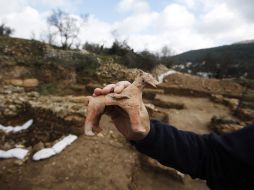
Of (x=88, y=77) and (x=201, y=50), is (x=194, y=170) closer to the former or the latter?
(x=88, y=77)

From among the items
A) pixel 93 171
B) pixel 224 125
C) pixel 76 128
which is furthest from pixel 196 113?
pixel 93 171

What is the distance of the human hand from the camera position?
1.01m

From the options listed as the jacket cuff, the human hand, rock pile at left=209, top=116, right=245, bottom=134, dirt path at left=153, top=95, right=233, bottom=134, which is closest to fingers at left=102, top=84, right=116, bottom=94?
the human hand

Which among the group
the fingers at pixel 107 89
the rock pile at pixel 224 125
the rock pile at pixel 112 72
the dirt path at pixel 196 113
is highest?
the fingers at pixel 107 89

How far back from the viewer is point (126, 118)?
1.06 metres

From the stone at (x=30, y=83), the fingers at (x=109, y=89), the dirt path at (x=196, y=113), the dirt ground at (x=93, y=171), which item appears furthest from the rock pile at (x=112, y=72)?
the fingers at (x=109, y=89)

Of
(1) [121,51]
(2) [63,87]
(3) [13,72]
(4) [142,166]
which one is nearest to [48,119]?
(4) [142,166]

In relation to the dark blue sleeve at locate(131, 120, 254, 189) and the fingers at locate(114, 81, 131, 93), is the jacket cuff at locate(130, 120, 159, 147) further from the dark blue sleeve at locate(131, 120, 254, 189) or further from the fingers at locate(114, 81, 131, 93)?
the fingers at locate(114, 81, 131, 93)

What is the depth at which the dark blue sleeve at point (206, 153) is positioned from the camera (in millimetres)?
1146

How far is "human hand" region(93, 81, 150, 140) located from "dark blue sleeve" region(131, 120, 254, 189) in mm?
108

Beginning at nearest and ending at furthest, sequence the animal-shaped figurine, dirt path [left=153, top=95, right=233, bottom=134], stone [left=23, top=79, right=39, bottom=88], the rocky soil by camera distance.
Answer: the animal-shaped figurine
the rocky soil
dirt path [left=153, top=95, right=233, bottom=134]
stone [left=23, top=79, right=39, bottom=88]

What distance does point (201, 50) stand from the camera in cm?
5338

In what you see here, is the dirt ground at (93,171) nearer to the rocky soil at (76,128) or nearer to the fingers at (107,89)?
Answer: the rocky soil at (76,128)

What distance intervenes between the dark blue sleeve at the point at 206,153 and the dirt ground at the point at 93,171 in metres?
2.31
